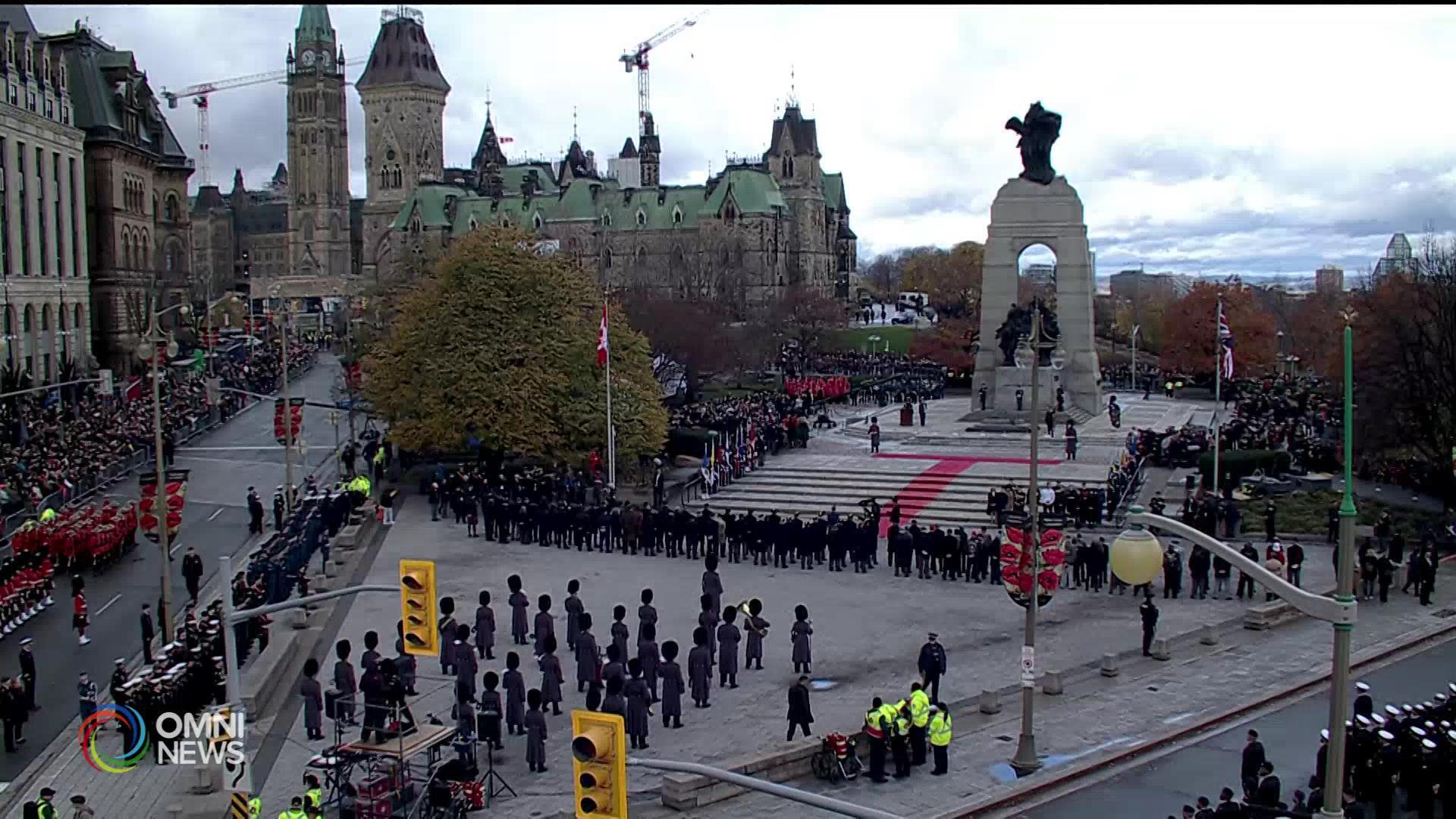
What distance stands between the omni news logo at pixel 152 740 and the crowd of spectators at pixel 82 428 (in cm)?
1816

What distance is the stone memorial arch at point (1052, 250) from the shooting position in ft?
179

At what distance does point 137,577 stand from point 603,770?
2589cm

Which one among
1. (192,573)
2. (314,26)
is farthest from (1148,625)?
(314,26)

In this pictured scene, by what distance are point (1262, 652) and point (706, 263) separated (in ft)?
277

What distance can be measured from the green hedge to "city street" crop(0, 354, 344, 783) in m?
28.5

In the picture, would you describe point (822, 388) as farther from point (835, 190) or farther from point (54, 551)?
point (835, 190)

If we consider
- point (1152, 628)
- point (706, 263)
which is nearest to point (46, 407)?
point (1152, 628)

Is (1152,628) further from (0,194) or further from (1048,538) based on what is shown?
(0,194)

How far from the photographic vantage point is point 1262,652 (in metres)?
23.9

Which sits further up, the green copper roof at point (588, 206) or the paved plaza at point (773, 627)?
the green copper roof at point (588, 206)

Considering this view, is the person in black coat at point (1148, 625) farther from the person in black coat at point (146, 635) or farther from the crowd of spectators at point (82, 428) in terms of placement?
the crowd of spectators at point (82, 428)

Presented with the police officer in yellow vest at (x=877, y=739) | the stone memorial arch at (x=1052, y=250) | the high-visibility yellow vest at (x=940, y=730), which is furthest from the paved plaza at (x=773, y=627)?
the stone memorial arch at (x=1052, y=250)

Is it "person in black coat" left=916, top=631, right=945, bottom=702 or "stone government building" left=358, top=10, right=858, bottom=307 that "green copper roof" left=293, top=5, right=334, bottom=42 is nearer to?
"stone government building" left=358, top=10, right=858, bottom=307

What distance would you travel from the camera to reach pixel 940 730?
17531 millimetres
